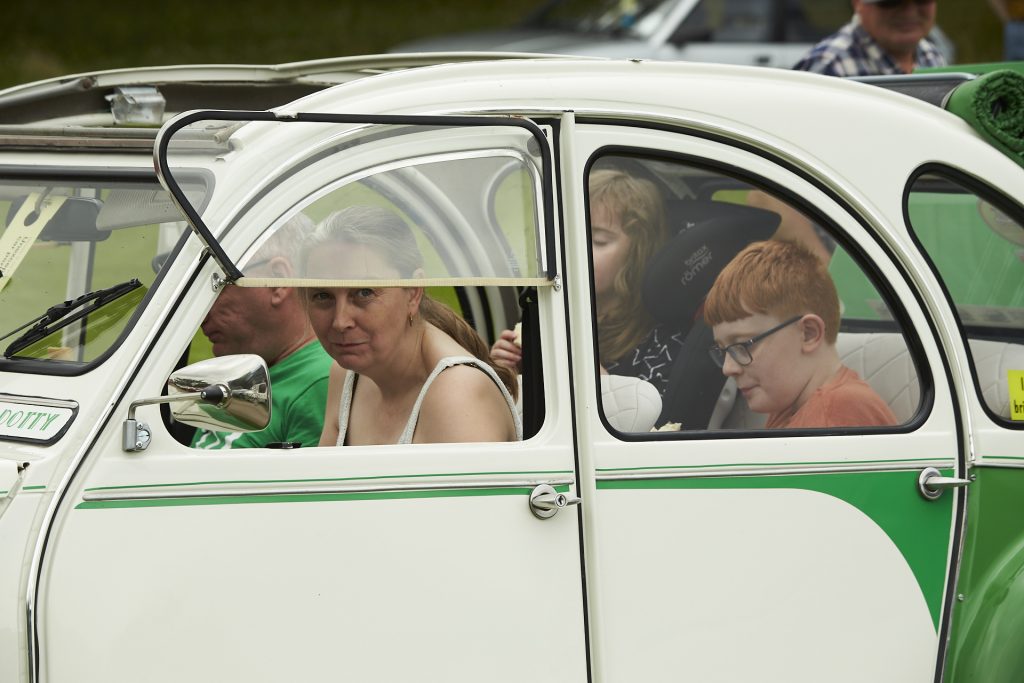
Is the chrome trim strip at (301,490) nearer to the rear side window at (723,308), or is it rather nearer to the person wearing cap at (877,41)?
the rear side window at (723,308)

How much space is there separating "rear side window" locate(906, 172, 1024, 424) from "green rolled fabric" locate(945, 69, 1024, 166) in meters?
0.14

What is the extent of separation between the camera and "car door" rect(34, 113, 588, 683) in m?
2.53

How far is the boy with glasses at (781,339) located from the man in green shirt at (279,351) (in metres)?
0.97

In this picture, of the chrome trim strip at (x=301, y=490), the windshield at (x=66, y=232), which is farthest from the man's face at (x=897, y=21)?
the windshield at (x=66, y=232)

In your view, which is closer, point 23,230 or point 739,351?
point 23,230

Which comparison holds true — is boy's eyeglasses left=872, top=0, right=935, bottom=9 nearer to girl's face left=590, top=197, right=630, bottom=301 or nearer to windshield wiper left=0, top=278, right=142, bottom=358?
girl's face left=590, top=197, right=630, bottom=301

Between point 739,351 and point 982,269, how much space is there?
2.36 feet

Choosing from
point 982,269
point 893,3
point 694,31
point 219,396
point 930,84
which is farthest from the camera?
point 694,31

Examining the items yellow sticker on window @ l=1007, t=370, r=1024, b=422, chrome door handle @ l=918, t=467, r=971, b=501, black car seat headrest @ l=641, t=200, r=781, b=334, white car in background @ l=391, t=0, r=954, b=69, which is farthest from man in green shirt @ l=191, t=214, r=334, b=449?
white car in background @ l=391, t=0, r=954, b=69

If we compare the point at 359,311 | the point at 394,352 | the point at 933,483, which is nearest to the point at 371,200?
the point at 359,311

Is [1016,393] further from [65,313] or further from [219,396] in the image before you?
[65,313]

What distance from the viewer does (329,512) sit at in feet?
8.64

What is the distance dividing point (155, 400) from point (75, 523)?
0.29 meters

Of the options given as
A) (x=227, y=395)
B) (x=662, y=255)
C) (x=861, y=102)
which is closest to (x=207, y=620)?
(x=227, y=395)
